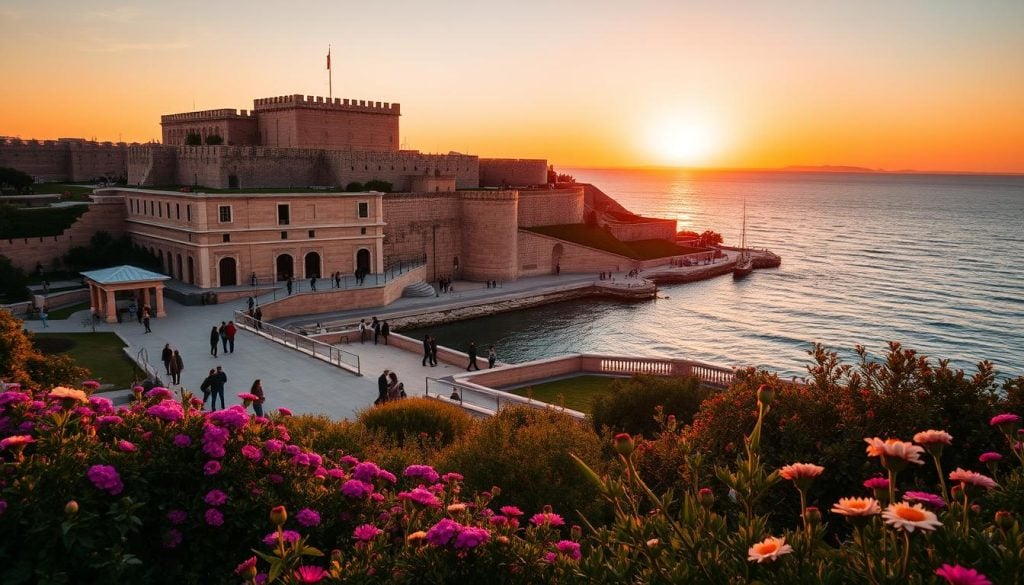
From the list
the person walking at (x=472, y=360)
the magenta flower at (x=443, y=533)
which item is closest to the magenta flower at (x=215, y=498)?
the magenta flower at (x=443, y=533)

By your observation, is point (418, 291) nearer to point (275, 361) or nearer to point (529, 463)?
point (275, 361)

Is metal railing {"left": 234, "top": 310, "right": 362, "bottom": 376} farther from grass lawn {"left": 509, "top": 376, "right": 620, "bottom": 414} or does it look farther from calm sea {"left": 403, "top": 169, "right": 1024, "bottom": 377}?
calm sea {"left": 403, "top": 169, "right": 1024, "bottom": 377}

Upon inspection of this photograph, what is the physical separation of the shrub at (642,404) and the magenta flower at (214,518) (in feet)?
35.9

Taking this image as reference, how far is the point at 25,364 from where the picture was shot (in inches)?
532

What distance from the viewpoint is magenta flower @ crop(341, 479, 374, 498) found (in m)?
6.43

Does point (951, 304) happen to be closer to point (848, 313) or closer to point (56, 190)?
point (848, 313)

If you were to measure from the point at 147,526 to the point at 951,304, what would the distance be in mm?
53646

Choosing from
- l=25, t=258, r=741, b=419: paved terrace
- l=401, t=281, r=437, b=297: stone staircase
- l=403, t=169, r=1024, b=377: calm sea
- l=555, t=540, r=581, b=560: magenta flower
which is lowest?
l=403, t=169, r=1024, b=377: calm sea

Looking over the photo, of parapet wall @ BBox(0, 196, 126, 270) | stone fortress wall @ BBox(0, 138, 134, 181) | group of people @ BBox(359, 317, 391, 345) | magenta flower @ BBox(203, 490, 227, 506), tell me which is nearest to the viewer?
magenta flower @ BBox(203, 490, 227, 506)

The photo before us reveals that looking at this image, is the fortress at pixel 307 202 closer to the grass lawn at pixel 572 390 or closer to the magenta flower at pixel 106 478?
the grass lawn at pixel 572 390

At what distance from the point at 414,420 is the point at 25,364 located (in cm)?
697

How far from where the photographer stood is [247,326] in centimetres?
2870

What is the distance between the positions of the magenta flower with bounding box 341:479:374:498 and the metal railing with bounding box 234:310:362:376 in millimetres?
16400

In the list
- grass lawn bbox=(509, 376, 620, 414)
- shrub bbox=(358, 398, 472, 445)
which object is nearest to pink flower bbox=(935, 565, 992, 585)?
shrub bbox=(358, 398, 472, 445)
